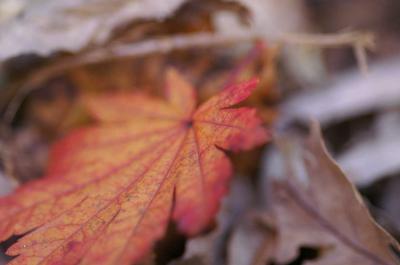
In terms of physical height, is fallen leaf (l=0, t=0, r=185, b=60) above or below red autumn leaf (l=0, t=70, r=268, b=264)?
above

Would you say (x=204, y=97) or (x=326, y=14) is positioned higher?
(x=326, y=14)

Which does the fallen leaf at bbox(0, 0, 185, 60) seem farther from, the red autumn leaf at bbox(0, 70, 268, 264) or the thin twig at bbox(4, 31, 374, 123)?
the red autumn leaf at bbox(0, 70, 268, 264)

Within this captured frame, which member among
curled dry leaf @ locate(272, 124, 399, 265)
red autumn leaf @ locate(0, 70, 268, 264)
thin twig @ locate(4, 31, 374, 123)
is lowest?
curled dry leaf @ locate(272, 124, 399, 265)

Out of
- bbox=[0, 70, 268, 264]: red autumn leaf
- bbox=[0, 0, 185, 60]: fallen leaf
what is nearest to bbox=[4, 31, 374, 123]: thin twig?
bbox=[0, 0, 185, 60]: fallen leaf

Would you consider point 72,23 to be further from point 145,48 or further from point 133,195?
point 133,195

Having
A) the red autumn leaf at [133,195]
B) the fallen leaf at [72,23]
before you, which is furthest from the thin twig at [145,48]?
the red autumn leaf at [133,195]

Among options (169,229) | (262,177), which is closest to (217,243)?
(169,229)

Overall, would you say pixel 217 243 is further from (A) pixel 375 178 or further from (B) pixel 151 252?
(A) pixel 375 178
